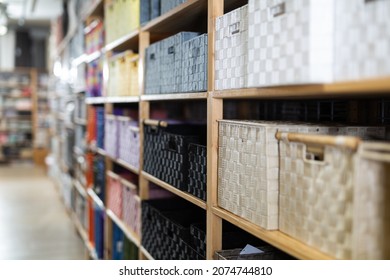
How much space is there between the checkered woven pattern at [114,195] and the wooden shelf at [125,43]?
0.90 metres

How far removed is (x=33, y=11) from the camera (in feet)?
28.3

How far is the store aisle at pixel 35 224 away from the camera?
438 centimetres

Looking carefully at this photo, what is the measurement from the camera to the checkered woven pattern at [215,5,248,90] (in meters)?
1.56

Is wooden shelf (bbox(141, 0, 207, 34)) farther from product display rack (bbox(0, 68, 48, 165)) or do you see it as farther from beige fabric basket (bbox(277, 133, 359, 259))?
product display rack (bbox(0, 68, 48, 165))

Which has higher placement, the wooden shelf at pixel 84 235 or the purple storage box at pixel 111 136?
the purple storage box at pixel 111 136

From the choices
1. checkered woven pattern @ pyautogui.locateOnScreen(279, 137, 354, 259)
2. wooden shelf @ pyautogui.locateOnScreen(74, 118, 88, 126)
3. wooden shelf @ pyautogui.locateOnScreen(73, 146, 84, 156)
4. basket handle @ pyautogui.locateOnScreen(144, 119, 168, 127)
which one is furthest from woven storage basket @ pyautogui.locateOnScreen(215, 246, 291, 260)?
wooden shelf @ pyautogui.locateOnScreen(73, 146, 84, 156)

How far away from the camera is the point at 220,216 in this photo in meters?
1.71

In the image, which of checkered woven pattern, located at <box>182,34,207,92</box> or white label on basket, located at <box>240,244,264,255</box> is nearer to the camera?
white label on basket, located at <box>240,244,264,255</box>

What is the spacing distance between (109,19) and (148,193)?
4.51 feet

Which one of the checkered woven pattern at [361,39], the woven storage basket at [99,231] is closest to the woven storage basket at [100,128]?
the woven storage basket at [99,231]

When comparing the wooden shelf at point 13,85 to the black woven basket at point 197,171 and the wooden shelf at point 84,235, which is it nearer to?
the wooden shelf at point 84,235

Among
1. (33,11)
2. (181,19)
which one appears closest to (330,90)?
(181,19)

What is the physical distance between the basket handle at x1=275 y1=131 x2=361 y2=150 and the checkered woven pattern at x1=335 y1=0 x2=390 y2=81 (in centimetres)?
14
